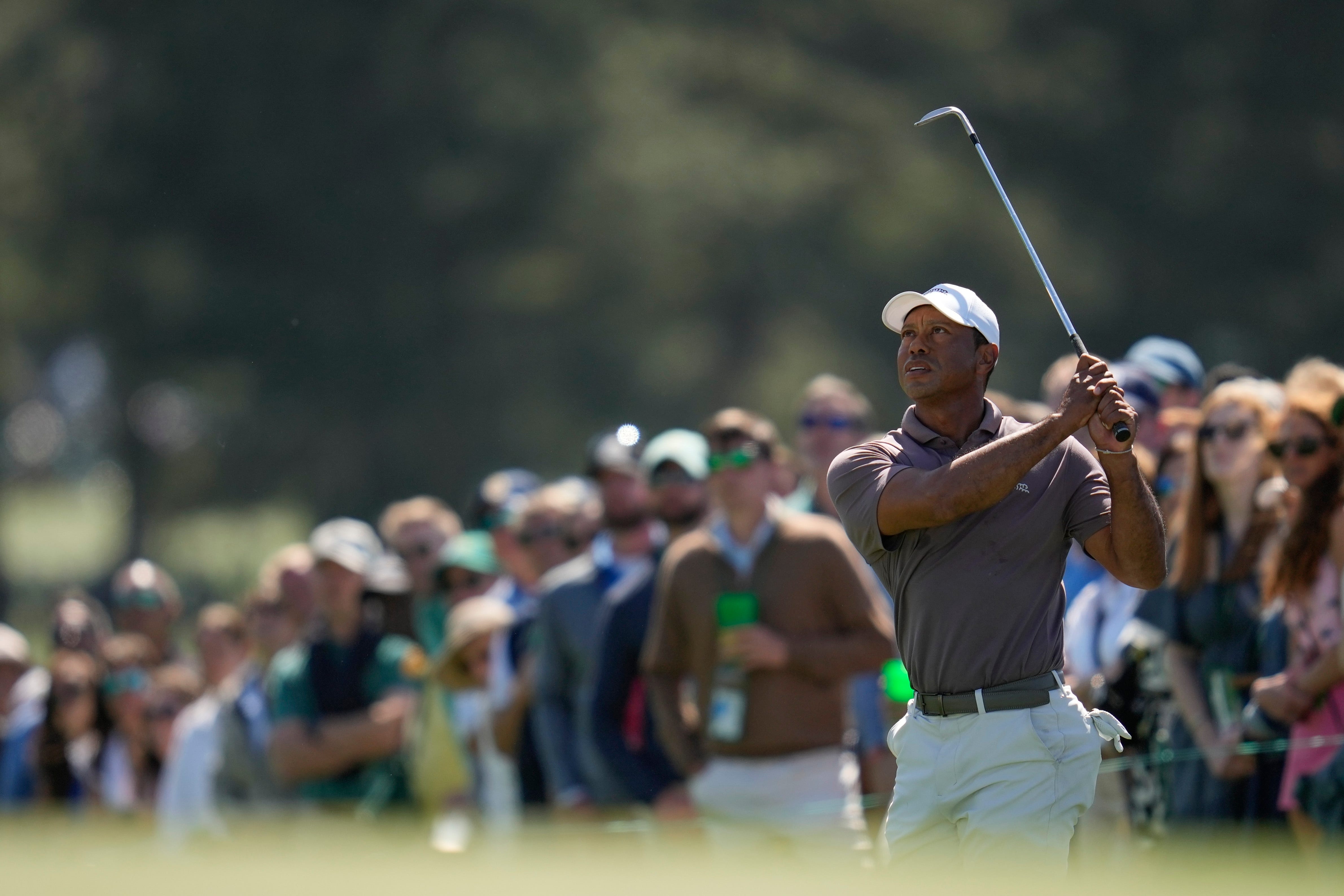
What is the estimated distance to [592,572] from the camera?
30.6 feet

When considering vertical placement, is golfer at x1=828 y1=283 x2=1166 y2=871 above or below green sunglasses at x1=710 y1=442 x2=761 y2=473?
below

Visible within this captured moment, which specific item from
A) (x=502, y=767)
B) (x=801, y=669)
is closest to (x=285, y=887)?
(x=801, y=669)

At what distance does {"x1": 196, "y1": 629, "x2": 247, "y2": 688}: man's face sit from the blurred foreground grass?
7.01 feet

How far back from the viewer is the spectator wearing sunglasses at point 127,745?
12930mm

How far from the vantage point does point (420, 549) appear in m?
11.1

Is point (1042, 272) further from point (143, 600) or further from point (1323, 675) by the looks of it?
point (143, 600)

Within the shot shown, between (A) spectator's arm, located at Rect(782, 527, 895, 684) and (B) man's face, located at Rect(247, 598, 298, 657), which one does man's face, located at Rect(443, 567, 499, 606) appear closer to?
(B) man's face, located at Rect(247, 598, 298, 657)

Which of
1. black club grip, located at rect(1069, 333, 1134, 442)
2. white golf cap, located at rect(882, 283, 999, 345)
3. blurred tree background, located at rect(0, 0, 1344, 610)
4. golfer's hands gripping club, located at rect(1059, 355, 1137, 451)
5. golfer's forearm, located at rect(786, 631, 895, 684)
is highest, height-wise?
blurred tree background, located at rect(0, 0, 1344, 610)

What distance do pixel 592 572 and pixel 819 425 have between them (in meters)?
1.42

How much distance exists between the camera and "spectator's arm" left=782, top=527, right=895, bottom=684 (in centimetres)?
810

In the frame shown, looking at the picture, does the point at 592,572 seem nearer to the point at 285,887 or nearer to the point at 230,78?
the point at 285,887

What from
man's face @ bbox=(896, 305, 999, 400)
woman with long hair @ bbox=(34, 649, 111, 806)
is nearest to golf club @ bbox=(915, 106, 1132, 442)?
man's face @ bbox=(896, 305, 999, 400)

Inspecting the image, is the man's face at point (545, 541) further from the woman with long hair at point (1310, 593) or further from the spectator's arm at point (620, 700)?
the woman with long hair at point (1310, 593)

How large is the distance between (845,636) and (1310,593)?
199 cm
